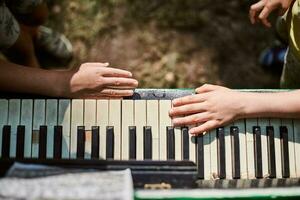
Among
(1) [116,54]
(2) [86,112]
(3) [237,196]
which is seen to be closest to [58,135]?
(2) [86,112]

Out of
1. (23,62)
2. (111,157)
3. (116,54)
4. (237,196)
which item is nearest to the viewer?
(237,196)

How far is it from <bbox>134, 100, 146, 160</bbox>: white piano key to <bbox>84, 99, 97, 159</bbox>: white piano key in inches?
4.3

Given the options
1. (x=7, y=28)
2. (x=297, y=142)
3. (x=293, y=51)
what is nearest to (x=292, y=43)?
(x=293, y=51)

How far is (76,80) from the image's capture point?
52.7 inches

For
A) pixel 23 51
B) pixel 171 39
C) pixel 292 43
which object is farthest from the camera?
pixel 171 39

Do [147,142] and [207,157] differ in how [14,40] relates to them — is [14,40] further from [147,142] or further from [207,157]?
[207,157]

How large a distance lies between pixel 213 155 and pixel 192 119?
105 millimetres

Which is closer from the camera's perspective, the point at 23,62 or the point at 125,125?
the point at 125,125

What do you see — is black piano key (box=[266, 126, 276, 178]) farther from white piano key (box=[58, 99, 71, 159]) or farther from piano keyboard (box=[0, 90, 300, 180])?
white piano key (box=[58, 99, 71, 159])

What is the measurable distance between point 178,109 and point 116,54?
2.99 ft

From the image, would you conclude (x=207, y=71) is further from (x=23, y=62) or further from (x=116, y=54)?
(x=23, y=62)

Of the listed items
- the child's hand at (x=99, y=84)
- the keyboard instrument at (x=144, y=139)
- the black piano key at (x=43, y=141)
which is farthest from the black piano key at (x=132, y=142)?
the black piano key at (x=43, y=141)

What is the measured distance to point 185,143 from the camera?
1.30 m

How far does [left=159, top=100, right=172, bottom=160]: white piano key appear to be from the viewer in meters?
1.29
